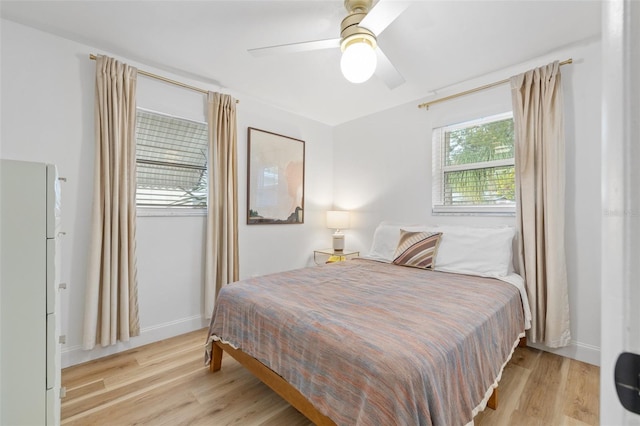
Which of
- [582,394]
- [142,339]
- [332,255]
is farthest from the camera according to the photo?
[332,255]

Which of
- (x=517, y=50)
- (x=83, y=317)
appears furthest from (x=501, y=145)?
(x=83, y=317)

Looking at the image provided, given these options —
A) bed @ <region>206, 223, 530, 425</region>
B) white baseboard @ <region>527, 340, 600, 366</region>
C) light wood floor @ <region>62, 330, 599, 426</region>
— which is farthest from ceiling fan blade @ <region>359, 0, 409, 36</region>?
white baseboard @ <region>527, 340, 600, 366</region>

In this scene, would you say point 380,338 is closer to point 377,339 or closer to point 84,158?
point 377,339

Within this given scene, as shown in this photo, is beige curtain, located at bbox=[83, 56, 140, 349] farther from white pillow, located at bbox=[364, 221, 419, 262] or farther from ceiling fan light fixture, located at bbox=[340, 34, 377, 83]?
white pillow, located at bbox=[364, 221, 419, 262]

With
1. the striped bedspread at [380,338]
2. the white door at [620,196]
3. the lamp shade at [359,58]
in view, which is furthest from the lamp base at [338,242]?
the white door at [620,196]

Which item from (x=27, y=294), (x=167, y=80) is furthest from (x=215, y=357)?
(x=167, y=80)

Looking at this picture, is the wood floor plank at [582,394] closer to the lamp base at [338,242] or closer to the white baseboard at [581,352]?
the white baseboard at [581,352]

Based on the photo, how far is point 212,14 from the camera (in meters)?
1.85

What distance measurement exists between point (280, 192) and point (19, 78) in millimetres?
2326

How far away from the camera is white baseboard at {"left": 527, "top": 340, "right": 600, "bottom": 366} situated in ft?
6.88

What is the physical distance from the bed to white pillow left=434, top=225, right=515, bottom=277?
0.02m

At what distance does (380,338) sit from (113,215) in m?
2.22

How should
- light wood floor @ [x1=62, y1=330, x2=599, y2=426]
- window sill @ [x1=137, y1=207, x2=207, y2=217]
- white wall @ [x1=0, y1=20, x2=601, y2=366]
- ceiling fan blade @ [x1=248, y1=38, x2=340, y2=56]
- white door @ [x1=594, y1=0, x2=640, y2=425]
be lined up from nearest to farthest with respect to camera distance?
white door @ [x1=594, y1=0, x2=640, y2=425] → light wood floor @ [x1=62, y1=330, x2=599, y2=426] → ceiling fan blade @ [x1=248, y1=38, x2=340, y2=56] → white wall @ [x1=0, y1=20, x2=601, y2=366] → window sill @ [x1=137, y1=207, x2=207, y2=217]

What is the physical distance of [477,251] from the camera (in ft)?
7.66
